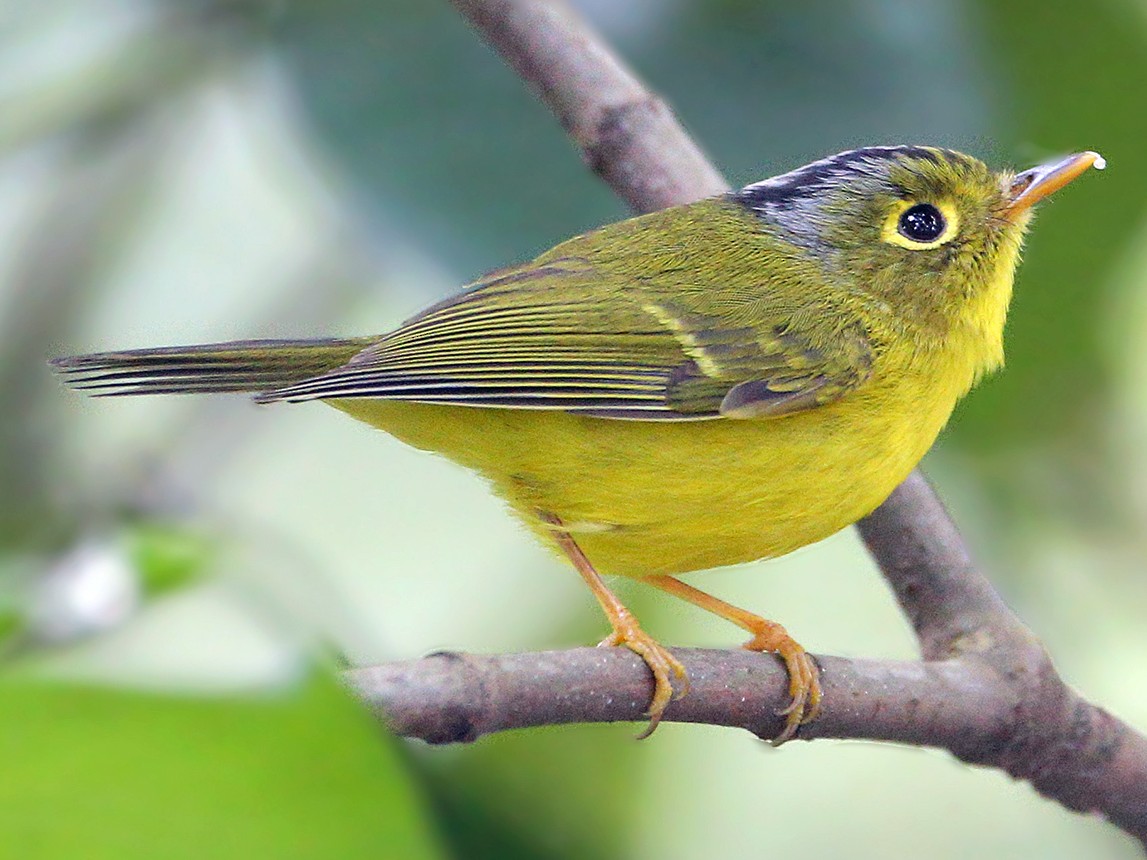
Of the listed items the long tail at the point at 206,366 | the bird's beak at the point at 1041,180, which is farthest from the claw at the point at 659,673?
the bird's beak at the point at 1041,180

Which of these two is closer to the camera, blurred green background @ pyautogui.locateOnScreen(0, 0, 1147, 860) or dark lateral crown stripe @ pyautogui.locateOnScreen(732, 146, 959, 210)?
dark lateral crown stripe @ pyautogui.locateOnScreen(732, 146, 959, 210)

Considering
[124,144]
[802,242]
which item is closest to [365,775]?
[802,242]

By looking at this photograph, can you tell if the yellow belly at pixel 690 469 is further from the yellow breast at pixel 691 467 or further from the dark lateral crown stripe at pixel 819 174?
the dark lateral crown stripe at pixel 819 174

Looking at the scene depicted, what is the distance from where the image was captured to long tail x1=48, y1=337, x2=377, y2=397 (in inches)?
87.0

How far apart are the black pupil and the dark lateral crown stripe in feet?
0.32

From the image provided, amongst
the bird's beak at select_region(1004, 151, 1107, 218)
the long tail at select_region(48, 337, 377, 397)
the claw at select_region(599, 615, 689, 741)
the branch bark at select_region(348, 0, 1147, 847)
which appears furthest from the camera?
the bird's beak at select_region(1004, 151, 1107, 218)

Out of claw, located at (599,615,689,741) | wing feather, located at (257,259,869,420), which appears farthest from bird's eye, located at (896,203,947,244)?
claw, located at (599,615,689,741)

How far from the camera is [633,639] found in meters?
2.23

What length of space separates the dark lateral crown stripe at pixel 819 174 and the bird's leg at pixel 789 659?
812 mm

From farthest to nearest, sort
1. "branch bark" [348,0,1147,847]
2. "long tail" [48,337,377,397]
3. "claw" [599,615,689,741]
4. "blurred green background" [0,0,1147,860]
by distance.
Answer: "blurred green background" [0,0,1147,860] → "long tail" [48,337,377,397] → "claw" [599,615,689,741] → "branch bark" [348,0,1147,847]

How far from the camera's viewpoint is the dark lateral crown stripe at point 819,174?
2.71 meters

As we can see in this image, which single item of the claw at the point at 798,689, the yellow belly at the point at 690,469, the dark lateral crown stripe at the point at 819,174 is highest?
the dark lateral crown stripe at the point at 819,174

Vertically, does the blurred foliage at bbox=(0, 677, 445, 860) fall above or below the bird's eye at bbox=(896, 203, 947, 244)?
below

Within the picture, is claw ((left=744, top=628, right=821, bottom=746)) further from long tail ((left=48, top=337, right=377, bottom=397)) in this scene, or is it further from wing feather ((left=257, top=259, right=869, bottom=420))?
long tail ((left=48, top=337, right=377, bottom=397))
